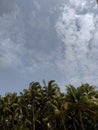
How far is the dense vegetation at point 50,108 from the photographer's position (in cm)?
6688

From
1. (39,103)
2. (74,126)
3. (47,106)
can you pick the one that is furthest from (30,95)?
(74,126)

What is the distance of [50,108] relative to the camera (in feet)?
236

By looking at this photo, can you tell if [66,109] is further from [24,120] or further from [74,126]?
[24,120]

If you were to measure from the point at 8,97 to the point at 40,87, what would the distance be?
8.41m

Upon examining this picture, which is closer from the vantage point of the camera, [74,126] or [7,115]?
[74,126]

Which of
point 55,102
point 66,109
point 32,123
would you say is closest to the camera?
point 66,109

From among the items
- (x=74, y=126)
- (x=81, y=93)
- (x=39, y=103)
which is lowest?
(x=74, y=126)

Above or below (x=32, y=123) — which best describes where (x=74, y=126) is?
below

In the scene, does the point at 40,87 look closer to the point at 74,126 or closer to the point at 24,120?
the point at 24,120

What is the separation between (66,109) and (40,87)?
16.3 metres

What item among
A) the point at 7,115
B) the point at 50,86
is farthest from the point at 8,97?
the point at 50,86

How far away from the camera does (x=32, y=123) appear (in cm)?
7769

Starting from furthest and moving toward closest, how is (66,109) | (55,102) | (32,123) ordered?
(32,123), (55,102), (66,109)

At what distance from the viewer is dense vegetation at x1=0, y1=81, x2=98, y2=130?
6688cm
